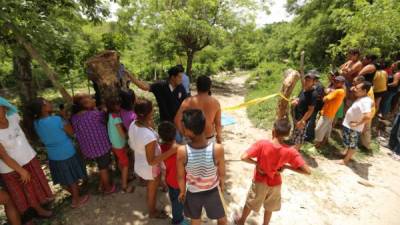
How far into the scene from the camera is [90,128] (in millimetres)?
3467

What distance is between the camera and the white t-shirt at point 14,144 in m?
2.80

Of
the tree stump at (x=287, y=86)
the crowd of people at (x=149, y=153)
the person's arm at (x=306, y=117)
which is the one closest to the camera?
the crowd of people at (x=149, y=153)

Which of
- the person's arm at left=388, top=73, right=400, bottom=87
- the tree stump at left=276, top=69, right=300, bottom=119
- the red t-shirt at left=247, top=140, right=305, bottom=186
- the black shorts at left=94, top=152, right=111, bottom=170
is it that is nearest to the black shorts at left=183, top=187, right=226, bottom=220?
the red t-shirt at left=247, top=140, right=305, bottom=186

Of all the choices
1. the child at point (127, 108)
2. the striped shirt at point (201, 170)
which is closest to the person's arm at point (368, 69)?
the striped shirt at point (201, 170)

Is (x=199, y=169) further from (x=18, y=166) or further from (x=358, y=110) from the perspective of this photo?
(x=358, y=110)

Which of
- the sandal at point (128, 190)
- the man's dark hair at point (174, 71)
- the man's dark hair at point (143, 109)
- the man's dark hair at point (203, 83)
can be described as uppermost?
the man's dark hair at point (174, 71)

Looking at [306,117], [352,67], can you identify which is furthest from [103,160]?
[352,67]

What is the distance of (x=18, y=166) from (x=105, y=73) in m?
1.83

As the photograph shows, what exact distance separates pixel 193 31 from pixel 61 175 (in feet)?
35.0

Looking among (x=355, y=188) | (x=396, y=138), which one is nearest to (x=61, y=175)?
(x=355, y=188)

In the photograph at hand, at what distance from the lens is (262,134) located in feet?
23.1

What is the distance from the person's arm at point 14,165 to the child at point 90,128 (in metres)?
0.75

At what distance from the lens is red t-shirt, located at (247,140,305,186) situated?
2.68m

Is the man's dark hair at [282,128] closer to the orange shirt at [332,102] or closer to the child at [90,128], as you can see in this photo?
the child at [90,128]
